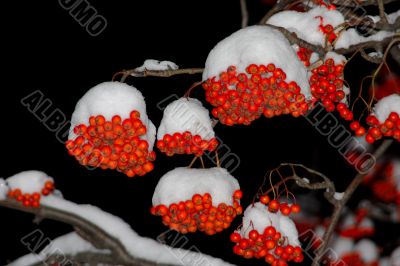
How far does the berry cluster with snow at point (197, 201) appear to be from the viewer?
10.0 ft

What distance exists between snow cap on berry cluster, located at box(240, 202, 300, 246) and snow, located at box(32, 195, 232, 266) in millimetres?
538

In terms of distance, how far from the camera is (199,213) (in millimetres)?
3107

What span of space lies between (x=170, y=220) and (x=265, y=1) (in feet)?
25.6

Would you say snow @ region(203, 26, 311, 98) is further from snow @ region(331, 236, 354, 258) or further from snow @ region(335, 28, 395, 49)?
snow @ region(331, 236, 354, 258)

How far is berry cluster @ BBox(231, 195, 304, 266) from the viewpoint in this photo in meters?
3.30

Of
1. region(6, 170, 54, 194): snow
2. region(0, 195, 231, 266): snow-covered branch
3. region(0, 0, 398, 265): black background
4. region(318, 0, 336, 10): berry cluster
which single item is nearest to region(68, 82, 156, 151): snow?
region(0, 195, 231, 266): snow-covered branch

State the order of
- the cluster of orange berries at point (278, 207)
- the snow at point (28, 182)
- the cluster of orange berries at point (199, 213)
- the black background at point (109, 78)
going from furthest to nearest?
the black background at point (109, 78) < the snow at point (28, 182) < the cluster of orange berries at point (278, 207) < the cluster of orange berries at point (199, 213)

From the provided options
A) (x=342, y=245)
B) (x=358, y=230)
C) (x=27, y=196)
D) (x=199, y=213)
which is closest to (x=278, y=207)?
(x=199, y=213)

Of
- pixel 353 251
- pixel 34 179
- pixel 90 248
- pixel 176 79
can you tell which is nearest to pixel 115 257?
pixel 90 248

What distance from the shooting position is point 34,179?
4.14 metres

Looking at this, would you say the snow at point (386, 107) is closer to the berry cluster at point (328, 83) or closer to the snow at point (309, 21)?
the berry cluster at point (328, 83)

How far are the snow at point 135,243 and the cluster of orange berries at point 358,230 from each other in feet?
15.9

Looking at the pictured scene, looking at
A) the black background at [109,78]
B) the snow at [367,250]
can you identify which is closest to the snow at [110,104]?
the black background at [109,78]

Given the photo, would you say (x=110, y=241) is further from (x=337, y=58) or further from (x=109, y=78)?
(x=109, y=78)
